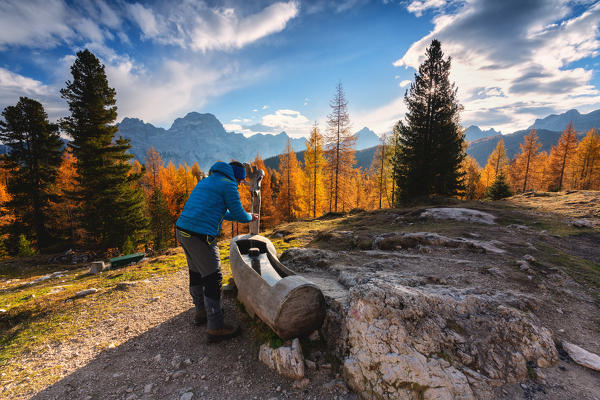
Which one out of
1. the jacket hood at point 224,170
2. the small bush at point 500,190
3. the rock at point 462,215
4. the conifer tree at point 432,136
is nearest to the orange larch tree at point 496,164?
the small bush at point 500,190

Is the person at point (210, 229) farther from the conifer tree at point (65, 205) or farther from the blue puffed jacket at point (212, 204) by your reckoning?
the conifer tree at point (65, 205)

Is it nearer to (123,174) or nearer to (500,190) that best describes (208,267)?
(123,174)

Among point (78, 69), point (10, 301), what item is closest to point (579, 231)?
point (10, 301)

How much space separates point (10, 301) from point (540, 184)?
64.9 meters

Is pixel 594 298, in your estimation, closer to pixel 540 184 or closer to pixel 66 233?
pixel 66 233

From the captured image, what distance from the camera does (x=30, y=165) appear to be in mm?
22672

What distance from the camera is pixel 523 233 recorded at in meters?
8.73

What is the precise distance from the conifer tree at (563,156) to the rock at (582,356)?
4889 cm

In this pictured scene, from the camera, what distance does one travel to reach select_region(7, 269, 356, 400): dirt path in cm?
340

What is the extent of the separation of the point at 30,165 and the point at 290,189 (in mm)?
27438

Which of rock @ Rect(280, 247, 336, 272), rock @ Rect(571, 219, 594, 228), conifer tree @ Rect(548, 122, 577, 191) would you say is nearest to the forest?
rock @ Rect(571, 219, 594, 228)

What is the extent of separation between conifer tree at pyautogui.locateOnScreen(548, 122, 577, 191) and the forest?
25492 millimetres

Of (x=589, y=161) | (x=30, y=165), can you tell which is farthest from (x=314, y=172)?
(x=589, y=161)

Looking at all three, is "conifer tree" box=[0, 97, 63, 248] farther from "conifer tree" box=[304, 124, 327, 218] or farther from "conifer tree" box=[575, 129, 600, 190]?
"conifer tree" box=[575, 129, 600, 190]
